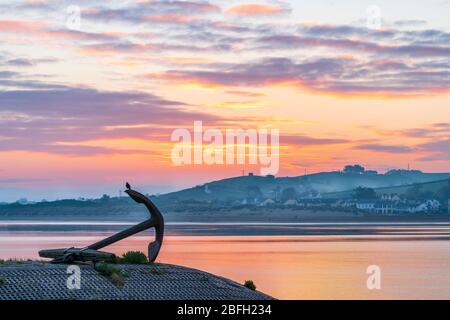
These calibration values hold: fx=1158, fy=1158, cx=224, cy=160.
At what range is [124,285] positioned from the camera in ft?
174

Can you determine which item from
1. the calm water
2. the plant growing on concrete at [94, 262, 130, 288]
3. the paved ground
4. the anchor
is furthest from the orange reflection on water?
the plant growing on concrete at [94, 262, 130, 288]

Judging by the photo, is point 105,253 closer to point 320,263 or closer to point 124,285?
point 124,285

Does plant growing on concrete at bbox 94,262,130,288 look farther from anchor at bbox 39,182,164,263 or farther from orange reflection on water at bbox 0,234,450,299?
Answer: orange reflection on water at bbox 0,234,450,299

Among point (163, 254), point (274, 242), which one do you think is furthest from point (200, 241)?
point (163, 254)

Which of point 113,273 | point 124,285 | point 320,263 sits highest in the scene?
point 113,273

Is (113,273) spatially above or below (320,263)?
above

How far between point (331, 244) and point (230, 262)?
5144cm

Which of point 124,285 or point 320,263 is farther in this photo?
point 320,263

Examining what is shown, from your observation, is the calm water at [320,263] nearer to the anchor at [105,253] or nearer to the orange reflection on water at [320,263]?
the orange reflection on water at [320,263]

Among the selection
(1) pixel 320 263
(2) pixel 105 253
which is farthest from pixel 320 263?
(2) pixel 105 253

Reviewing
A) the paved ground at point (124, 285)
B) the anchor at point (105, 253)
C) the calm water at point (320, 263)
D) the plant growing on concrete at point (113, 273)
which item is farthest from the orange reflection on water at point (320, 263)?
the plant growing on concrete at point (113, 273)

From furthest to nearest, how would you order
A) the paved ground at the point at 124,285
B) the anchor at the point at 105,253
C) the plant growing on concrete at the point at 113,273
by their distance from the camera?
the anchor at the point at 105,253
the plant growing on concrete at the point at 113,273
the paved ground at the point at 124,285

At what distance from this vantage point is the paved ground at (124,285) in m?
50.8

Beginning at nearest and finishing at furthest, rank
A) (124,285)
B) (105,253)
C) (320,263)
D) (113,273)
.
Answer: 1. (124,285)
2. (113,273)
3. (105,253)
4. (320,263)
